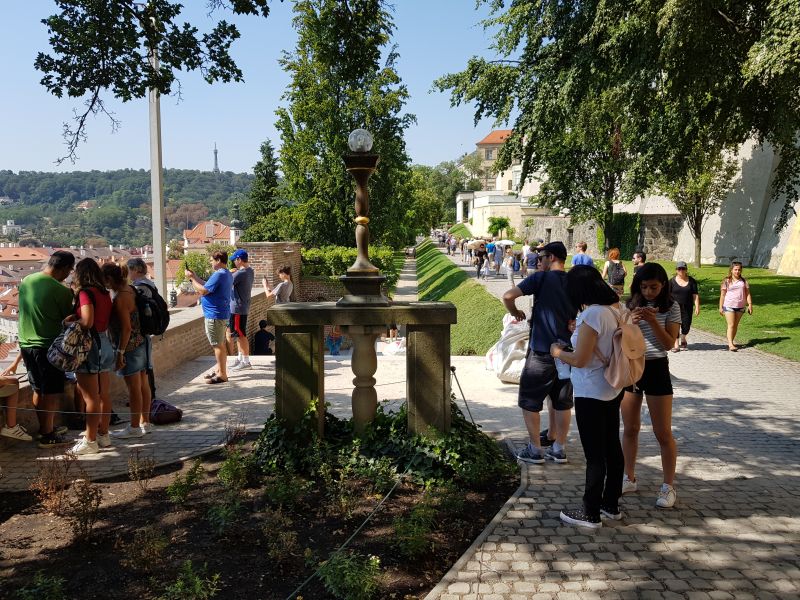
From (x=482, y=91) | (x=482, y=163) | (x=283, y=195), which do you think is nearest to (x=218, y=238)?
(x=482, y=163)

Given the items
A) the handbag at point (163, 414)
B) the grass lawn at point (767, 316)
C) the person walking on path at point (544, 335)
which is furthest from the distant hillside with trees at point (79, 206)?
the person walking on path at point (544, 335)

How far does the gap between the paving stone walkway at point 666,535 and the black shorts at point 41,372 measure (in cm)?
433

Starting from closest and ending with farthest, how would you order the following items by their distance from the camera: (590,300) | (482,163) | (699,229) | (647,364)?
1. (590,300)
2. (647,364)
3. (699,229)
4. (482,163)

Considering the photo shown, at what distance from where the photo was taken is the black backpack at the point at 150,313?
6.45 m

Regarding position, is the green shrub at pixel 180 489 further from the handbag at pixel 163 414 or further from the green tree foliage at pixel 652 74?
the green tree foliage at pixel 652 74

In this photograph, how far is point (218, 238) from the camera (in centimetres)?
13300

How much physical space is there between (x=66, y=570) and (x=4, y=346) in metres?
13.4

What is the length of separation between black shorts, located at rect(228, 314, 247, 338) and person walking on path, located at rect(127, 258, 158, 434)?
2452 mm

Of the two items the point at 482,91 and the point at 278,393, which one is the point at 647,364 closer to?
the point at 278,393

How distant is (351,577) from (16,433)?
404 cm

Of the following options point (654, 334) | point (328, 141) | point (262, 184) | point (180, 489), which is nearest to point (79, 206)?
point (262, 184)

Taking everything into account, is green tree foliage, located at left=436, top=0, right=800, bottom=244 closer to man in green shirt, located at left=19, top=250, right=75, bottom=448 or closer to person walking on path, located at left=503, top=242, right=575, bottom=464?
person walking on path, located at left=503, top=242, right=575, bottom=464

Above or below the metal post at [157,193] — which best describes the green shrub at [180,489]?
below

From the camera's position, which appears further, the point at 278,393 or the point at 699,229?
the point at 699,229
